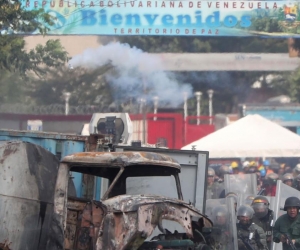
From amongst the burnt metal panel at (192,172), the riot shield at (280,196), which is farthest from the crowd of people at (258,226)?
the riot shield at (280,196)

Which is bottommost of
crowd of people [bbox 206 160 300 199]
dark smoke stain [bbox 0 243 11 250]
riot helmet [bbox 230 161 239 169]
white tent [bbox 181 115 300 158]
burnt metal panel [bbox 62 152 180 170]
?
dark smoke stain [bbox 0 243 11 250]

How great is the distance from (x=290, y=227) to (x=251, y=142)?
861cm

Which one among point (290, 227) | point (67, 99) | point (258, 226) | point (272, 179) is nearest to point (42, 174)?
point (258, 226)

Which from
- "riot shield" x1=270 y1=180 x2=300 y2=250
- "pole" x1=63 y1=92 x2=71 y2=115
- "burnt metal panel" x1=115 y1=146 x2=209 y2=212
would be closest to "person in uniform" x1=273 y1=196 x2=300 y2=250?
"burnt metal panel" x1=115 y1=146 x2=209 y2=212

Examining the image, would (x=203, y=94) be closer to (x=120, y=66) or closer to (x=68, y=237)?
(x=120, y=66)

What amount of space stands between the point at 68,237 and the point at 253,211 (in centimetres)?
395

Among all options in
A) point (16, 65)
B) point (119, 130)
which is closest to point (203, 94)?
point (16, 65)

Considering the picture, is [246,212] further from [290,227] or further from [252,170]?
[252,170]

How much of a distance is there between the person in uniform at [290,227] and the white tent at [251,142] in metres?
7.96

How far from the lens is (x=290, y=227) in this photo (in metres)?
10.6

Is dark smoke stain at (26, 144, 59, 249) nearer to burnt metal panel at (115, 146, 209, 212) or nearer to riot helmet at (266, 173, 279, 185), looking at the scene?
burnt metal panel at (115, 146, 209, 212)

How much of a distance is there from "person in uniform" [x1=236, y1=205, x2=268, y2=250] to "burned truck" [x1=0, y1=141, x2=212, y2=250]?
82.5 inches

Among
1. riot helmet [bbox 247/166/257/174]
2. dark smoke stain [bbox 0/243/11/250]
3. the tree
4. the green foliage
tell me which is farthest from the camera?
the tree

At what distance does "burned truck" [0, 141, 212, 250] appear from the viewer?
23.0 ft
